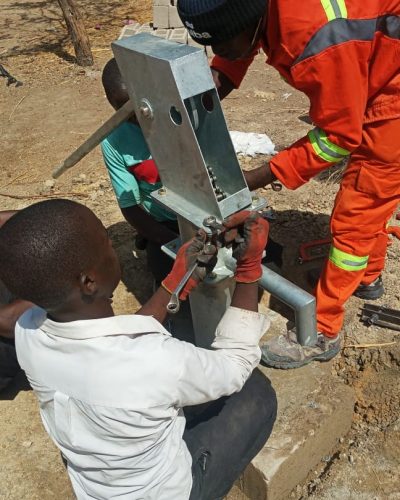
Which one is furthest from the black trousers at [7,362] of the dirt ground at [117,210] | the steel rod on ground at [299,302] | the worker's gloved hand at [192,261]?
the steel rod on ground at [299,302]

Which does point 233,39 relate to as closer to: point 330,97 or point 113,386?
point 330,97

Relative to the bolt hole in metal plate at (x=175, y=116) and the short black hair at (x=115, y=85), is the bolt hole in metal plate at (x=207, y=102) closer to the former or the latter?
the bolt hole in metal plate at (x=175, y=116)

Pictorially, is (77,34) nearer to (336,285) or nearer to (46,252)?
(336,285)

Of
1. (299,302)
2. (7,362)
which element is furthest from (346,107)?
(7,362)

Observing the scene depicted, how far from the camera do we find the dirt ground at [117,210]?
96.5 inches

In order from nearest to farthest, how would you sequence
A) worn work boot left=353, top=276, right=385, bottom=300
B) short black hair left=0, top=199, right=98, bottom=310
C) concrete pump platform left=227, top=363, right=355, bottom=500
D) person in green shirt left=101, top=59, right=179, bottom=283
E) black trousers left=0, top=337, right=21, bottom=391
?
1. short black hair left=0, top=199, right=98, bottom=310
2. concrete pump platform left=227, top=363, right=355, bottom=500
3. black trousers left=0, top=337, right=21, bottom=391
4. person in green shirt left=101, top=59, right=179, bottom=283
5. worn work boot left=353, top=276, right=385, bottom=300

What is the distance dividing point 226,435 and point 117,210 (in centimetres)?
249

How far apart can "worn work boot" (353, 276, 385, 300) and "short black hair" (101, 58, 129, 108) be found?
1635 millimetres

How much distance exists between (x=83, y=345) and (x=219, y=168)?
756 mm

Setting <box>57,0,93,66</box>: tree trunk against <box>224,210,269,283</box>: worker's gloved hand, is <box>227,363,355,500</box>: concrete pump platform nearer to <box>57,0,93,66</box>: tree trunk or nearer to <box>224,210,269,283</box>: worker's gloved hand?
<box>224,210,269,283</box>: worker's gloved hand

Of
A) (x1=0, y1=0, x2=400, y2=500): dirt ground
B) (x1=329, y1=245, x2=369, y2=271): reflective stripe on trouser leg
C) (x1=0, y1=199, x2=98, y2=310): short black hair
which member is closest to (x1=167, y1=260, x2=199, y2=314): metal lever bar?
(x1=0, y1=199, x2=98, y2=310): short black hair

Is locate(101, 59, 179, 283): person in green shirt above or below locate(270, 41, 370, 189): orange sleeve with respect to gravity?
below

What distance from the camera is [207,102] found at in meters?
1.74

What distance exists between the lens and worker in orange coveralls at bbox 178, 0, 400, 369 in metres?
1.93
